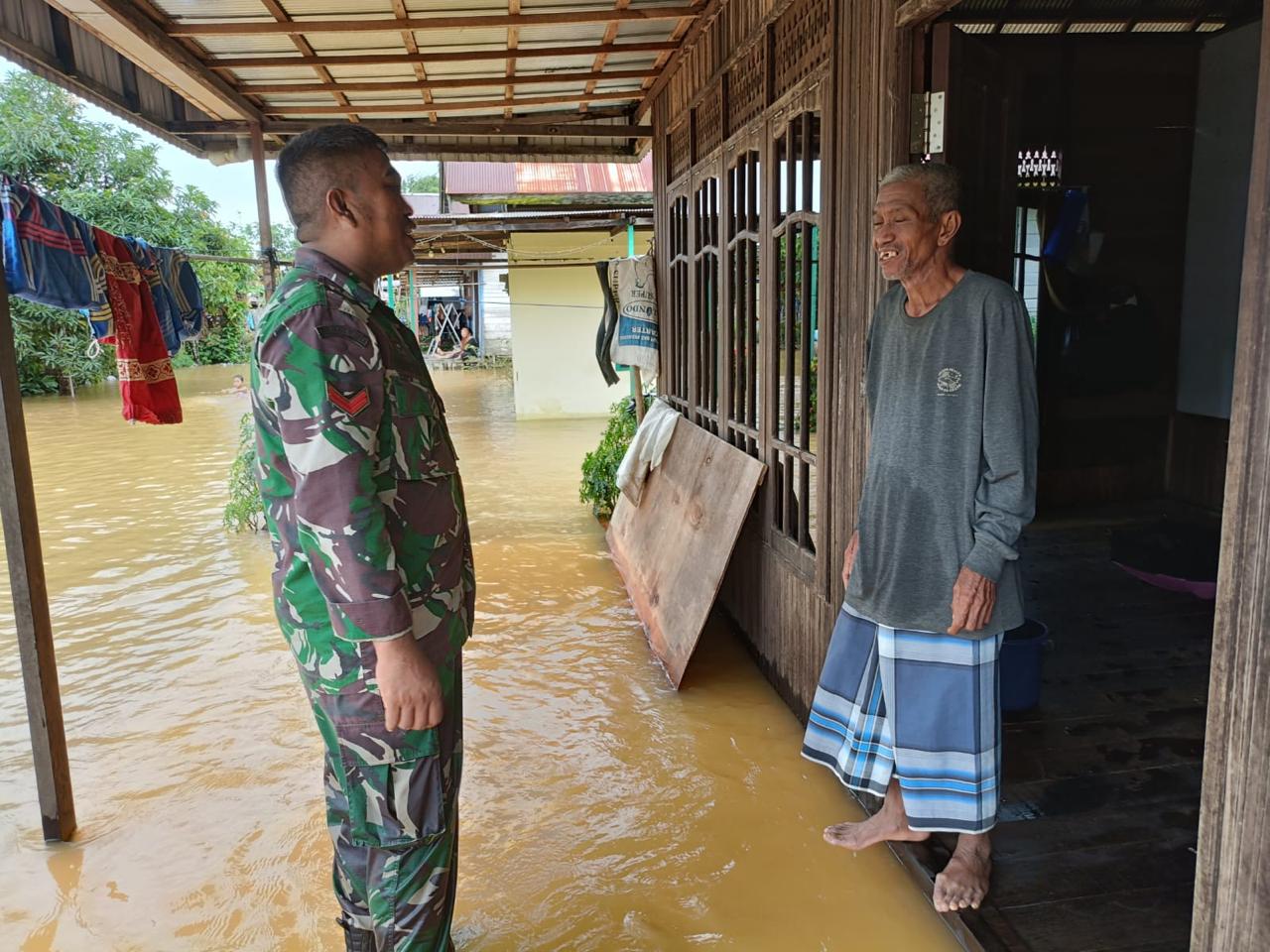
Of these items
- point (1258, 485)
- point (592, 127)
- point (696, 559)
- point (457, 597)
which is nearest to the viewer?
point (1258, 485)

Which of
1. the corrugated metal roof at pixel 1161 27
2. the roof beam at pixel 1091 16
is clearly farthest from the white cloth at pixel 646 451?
the corrugated metal roof at pixel 1161 27

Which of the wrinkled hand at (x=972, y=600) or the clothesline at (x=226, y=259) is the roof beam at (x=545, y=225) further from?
the wrinkled hand at (x=972, y=600)

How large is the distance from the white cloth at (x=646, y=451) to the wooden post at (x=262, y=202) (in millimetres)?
2681

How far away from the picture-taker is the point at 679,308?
19.0 feet

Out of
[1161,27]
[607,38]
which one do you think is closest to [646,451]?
[607,38]

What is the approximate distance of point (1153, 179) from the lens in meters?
5.95

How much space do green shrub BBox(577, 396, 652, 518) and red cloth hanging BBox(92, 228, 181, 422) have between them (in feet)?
11.1

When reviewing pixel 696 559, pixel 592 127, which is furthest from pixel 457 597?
pixel 592 127

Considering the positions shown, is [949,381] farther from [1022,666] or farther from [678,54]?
[678,54]

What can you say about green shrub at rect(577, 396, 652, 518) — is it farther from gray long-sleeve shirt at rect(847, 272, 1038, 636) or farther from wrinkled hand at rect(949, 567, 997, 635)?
wrinkled hand at rect(949, 567, 997, 635)

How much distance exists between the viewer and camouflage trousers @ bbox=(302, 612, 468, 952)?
73.9 inches

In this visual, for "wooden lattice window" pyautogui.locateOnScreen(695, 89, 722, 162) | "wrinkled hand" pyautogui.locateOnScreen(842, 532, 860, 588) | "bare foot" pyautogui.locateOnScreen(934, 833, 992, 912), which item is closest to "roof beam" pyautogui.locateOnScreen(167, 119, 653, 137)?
"wooden lattice window" pyautogui.locateOnScreen(695, 89, 722, 162)

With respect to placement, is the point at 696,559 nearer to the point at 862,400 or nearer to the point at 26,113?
the point at 862,400

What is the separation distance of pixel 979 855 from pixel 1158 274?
201 inches
